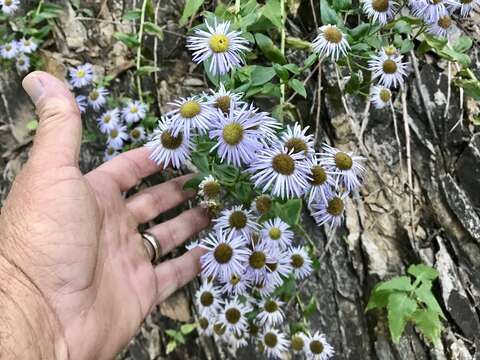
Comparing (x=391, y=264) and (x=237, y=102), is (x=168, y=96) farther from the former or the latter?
(x=391, y=264)

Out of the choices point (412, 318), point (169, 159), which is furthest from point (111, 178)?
point (412, 318)

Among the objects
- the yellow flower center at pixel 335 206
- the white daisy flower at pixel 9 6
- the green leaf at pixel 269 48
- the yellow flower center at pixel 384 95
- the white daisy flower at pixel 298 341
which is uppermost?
the white daisy flower at pixel 9 6

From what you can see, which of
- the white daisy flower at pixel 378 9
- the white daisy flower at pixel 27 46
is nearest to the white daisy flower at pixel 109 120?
the white daisy flower at pixel 27 46

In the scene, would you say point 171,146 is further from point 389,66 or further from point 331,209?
point 389,66

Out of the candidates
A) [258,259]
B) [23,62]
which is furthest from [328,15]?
[23,62]

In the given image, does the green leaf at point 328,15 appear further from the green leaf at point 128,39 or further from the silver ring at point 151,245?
the silver ring at point 151,245

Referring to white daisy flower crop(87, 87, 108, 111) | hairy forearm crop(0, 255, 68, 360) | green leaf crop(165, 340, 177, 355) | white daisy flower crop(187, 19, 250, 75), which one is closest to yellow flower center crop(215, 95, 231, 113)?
white daisy flower crop(187, 19, 250, 75)

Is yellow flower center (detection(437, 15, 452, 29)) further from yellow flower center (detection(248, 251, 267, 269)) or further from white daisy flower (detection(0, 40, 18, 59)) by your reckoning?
white daisy flower (detection(0, 40, 18, 59))

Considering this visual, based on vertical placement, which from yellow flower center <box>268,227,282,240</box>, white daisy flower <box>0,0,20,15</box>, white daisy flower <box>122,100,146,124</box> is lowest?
yellow flower center <box>268,227,282,240</box>
